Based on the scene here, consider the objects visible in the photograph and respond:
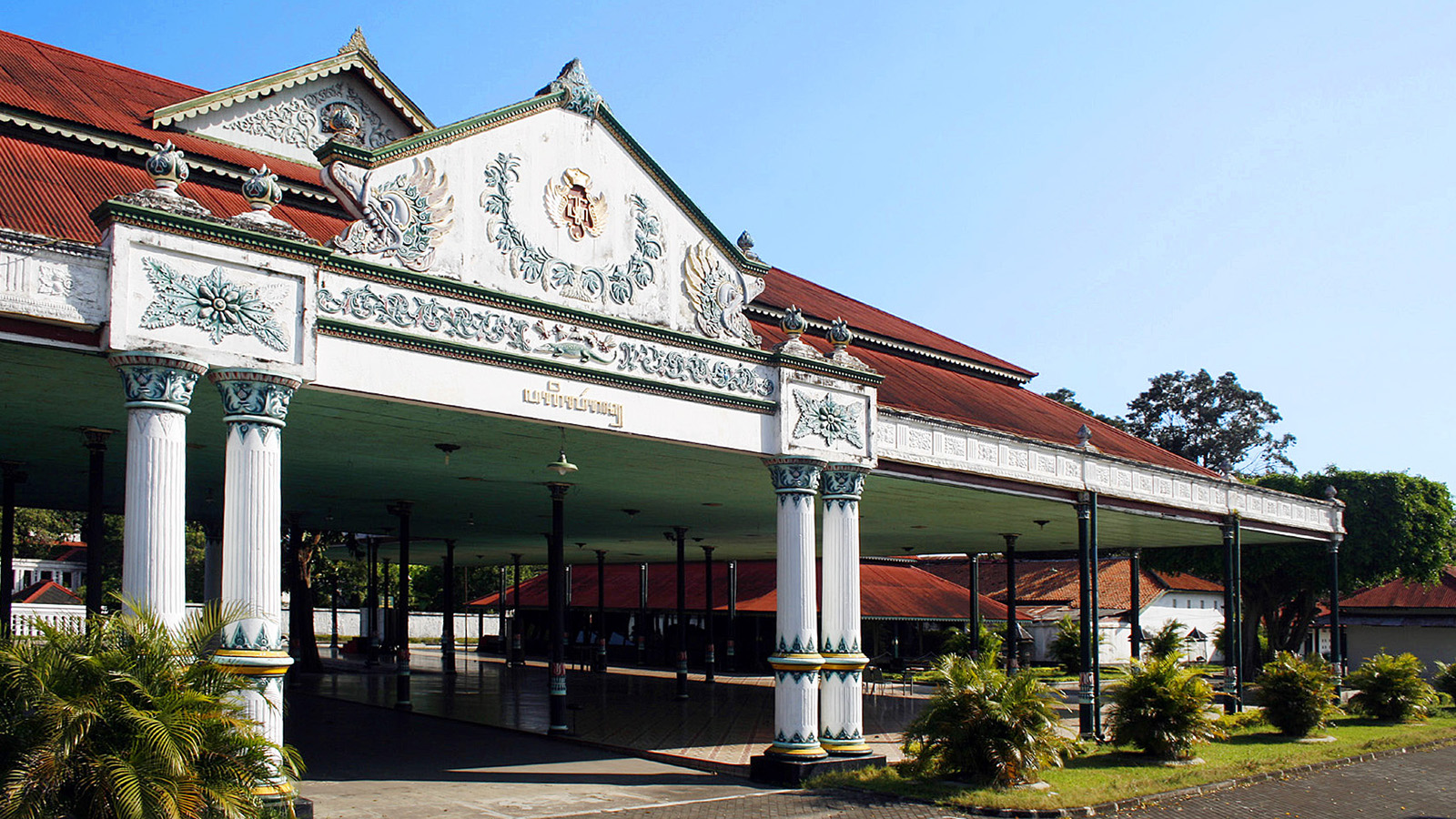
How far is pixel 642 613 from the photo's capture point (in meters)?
41.0

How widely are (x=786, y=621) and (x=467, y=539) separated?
1954cm

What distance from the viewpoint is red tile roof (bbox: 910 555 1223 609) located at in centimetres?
5119

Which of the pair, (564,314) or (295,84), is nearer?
(564,314)

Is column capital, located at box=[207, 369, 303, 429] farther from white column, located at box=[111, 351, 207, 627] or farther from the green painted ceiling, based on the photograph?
the green painted ceiling

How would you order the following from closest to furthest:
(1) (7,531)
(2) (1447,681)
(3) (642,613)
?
(1) (7,531), (2) (1447,681), (3) (642,613)

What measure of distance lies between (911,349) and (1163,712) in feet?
25.2

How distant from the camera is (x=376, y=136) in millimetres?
16359

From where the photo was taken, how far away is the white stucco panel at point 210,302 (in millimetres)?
9109

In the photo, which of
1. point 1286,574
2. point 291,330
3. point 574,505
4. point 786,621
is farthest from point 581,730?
point 1286,574

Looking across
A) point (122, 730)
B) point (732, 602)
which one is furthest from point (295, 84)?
point (732, 602)

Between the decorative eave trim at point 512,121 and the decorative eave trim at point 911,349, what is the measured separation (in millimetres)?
2902

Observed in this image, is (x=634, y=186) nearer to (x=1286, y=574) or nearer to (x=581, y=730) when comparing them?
(x=581, y=730)

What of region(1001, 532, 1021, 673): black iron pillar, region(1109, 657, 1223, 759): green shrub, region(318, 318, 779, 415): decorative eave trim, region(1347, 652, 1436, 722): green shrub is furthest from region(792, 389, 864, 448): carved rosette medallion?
region(1347, 652, 1436, 722): green shrub

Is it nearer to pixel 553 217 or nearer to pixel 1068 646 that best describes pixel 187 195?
pixel 553 217
